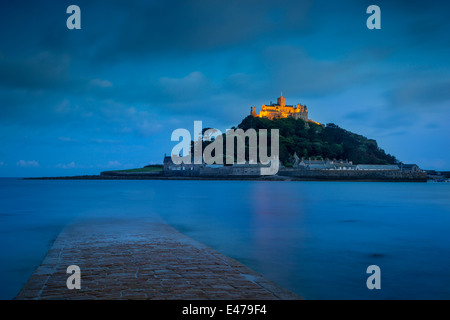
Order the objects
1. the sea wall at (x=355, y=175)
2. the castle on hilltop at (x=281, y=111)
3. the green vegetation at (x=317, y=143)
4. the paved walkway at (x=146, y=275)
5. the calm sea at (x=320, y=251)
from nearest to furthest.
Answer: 1. the paved walkway at (x=146, y=275)
2. the calm sea at (x=320, y=251)
3. the sea wall at (x=355, y=175)
4. the green vegetation at (x=317, y=143)
5. the castle on hilltop at (x=281, y=111)

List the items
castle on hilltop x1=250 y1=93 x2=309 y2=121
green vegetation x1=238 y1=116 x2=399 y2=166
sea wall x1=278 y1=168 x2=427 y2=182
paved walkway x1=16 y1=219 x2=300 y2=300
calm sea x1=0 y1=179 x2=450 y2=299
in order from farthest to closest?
castle on hilltop x1=250 y1=93 x2=309 y2=121, green vegetation x1=238 y1=116 x2=399 y2=166, sea wall x1=278 y1=168 x2=427 y2=182, calm sea x1=0 y1=179 x2=450 y2=299, paved walkway x1=16 y1=219 x2=300 y2=300

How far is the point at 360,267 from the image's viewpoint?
9070 mm

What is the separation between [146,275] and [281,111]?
14595 cm

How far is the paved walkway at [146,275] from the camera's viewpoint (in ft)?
16.9

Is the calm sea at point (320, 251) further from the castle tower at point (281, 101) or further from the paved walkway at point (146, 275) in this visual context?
the castle tower at point (281, 101)

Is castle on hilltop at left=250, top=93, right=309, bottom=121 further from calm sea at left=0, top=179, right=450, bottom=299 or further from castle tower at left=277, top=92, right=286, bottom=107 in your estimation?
calm sea at left=0, top=179, right=450, bottom=299

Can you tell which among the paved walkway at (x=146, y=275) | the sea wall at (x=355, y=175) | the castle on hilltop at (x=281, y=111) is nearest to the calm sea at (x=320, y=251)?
the paved walkway at (x=146, y=275)

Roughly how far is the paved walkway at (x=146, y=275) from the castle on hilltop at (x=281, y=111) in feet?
448

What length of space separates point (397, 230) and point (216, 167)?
100m

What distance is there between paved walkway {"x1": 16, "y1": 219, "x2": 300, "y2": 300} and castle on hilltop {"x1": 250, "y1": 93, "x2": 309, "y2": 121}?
137 meters

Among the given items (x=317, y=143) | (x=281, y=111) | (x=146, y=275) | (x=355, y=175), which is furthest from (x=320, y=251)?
(x=281, y=111)

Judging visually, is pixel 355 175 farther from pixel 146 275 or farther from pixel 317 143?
pixel 146 275

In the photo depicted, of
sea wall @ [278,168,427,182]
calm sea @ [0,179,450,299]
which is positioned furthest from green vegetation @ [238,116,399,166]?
calm sea @ [0,179,450,299]

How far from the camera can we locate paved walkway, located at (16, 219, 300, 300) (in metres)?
5.16
